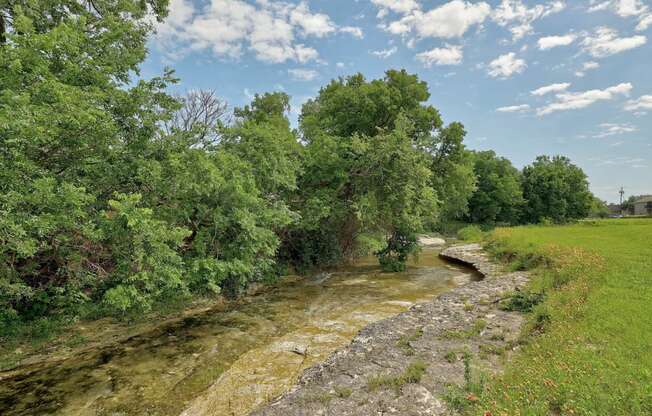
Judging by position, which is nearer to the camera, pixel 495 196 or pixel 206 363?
pixel 206 363

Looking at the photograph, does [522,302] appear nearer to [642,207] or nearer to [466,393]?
[466,393]

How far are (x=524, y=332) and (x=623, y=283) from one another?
12.6ft

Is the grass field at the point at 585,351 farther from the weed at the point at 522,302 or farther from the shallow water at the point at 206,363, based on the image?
the shallow water at the point at 206,363

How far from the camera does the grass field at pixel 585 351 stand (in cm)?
384

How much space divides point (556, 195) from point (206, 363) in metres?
61.4

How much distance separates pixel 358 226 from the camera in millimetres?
19078

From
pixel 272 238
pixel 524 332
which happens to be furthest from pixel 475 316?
pixel 272 238

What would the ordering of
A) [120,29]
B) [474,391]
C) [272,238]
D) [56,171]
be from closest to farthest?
[474,391] → [56,171] → [120,29] → [272,238]

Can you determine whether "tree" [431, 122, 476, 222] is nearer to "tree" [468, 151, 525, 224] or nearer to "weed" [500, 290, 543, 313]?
"weed" [500, 290, 543, 313]

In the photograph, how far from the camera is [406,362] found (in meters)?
5.93

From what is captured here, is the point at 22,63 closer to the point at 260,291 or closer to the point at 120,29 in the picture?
the point at 120,29

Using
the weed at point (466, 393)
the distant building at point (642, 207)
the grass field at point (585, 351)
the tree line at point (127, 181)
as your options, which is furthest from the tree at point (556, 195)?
the weed at point (466, 393)

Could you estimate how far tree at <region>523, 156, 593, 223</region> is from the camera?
52.2 meters

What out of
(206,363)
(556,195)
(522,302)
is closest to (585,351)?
(522,302)
